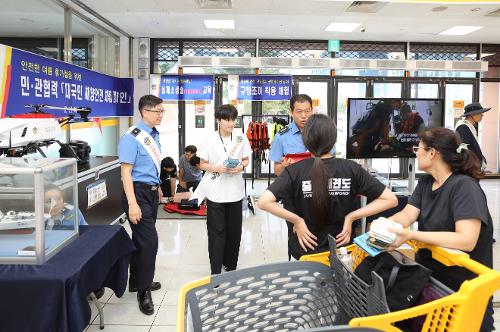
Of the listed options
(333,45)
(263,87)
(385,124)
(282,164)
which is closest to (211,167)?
(282,164)

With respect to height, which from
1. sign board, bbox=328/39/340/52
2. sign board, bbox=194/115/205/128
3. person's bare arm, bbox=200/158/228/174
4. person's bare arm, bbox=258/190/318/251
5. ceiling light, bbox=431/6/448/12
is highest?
sign board, bbox=328/39/340/52

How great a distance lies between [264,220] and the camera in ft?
20.4

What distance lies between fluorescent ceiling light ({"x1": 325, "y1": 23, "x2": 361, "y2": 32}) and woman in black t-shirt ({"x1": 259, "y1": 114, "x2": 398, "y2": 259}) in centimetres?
598

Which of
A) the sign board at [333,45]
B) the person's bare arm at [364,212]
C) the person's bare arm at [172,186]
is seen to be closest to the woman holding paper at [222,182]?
the person's bare arm at [364,212]

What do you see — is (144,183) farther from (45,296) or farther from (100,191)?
(100,191)

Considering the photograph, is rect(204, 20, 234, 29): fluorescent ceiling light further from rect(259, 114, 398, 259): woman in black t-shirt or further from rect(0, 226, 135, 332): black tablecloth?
rect(0, 226, 135, 332): black tablecloth

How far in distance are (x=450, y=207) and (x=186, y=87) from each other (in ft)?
24.9

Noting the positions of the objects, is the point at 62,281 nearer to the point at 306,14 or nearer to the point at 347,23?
the point at 306,14

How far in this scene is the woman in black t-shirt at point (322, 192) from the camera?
A: 206cm

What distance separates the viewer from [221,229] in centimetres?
362

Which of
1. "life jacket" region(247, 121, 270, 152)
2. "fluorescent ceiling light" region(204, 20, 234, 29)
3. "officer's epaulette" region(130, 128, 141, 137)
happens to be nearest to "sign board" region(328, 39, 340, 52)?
"fluorescent ceiling light" region(204, 20, 234, 29)

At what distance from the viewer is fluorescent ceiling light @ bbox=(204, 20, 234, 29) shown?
7.39 metres

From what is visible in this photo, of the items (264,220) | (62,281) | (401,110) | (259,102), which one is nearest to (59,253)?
(62,281)

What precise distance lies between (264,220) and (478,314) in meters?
5.01
